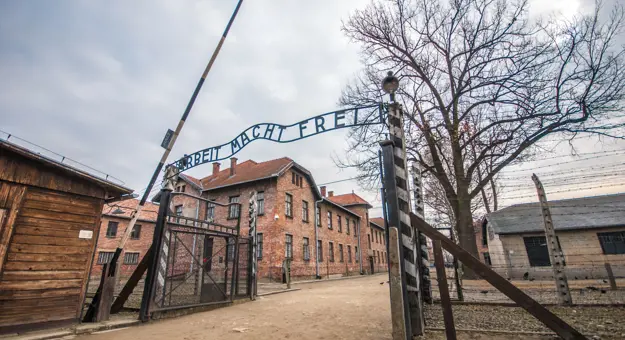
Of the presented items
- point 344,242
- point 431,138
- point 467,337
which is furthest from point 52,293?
point 344,242

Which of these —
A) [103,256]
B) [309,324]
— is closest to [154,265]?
[309,324]

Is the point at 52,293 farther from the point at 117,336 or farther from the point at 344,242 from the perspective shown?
the point at 344,242

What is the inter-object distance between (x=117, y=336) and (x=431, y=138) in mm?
12087

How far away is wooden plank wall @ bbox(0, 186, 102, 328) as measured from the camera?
4797 millimetres

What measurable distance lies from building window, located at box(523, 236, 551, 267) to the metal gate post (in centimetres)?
A: 2127

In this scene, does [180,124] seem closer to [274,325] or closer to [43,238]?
[43,238]

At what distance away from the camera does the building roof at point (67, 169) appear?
15.8 ft

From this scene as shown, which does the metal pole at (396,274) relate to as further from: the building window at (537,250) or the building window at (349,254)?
the building window at (349,254)

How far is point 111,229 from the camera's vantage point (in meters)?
24.0

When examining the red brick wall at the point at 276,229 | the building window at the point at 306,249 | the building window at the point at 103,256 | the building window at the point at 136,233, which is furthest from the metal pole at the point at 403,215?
the building window at the point at 136,233

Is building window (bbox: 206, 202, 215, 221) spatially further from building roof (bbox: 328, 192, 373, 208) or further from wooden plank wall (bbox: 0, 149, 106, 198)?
building roof (bbox: 328, 192, 373, 208)

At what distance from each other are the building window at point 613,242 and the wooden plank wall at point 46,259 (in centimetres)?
2476

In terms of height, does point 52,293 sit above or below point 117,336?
above

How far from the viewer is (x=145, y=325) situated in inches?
215
